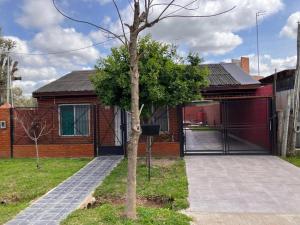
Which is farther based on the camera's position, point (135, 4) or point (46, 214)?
point (46, 214)

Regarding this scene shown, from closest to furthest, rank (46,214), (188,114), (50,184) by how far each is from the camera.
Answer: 1. (46,214)
2. (50,184)
3. (188,114)

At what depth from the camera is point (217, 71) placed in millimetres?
16906

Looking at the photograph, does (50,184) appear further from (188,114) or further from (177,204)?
(188,114)

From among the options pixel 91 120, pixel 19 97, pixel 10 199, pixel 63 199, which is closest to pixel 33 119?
pixel 91 120

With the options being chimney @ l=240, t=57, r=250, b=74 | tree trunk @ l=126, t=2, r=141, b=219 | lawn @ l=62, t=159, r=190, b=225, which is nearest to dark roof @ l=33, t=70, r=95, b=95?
lawn @ l=62, t=159, r=190, b=225

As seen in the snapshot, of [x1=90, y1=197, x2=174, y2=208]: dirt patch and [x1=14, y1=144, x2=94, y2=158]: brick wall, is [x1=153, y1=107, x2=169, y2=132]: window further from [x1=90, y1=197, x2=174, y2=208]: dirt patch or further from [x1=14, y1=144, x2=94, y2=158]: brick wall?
[x1=90, y1=197, x2=174, y2=208]: dirt patch

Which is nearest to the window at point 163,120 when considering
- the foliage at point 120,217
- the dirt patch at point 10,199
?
the dirt patch at point 10,199

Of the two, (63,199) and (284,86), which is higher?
(284,86)

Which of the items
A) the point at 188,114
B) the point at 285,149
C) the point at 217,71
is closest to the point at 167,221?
the point at 285,149

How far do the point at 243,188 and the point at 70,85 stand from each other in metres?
10.1

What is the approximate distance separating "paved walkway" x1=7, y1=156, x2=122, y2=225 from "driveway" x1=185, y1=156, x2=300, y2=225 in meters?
2.21

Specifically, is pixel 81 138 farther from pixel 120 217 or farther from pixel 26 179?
pixel 120 217

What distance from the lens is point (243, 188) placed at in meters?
7.51

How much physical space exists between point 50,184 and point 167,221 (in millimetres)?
4069
